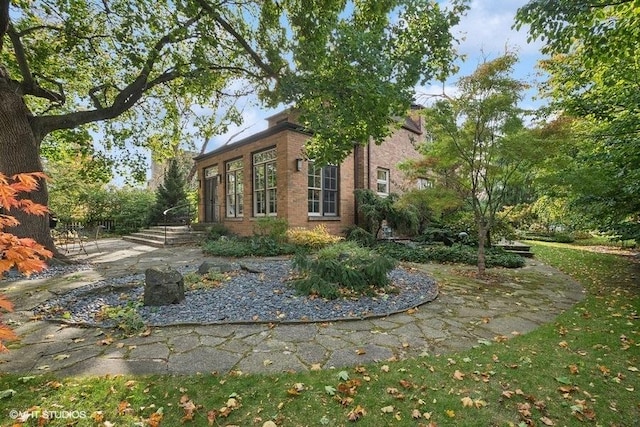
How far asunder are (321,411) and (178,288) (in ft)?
9.42

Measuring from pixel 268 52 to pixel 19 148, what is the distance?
5.39 meters

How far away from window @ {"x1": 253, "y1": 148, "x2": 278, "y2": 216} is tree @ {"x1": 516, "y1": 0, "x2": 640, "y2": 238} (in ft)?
26.0

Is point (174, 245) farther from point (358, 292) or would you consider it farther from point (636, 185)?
point (636, 185)

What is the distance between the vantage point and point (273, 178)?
10797mm

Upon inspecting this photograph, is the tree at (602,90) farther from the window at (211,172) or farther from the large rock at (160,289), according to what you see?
the window at (211,172)

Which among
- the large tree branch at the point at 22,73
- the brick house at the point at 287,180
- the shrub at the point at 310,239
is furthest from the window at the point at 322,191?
the large tree branch at the point at 22,73

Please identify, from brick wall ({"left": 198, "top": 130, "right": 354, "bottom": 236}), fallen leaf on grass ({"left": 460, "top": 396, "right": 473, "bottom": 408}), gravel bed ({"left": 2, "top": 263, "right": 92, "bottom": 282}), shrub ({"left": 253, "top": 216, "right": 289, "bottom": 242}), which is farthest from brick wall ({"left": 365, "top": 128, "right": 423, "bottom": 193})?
fallen leaf on grass ({"left": 460, "top": 396, "right": 473, "bottom": 408})

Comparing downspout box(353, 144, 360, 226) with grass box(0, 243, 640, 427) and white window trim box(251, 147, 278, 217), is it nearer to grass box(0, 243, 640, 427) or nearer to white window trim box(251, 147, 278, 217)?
white window trim box(251, 147, 278, 217)

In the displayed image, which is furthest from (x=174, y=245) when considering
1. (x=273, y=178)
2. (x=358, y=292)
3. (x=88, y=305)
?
(x=358, y=292)

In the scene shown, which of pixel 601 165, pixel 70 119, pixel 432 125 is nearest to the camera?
pixel 601 165

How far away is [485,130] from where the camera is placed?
5773mm

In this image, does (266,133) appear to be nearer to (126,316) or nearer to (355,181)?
(355,181)

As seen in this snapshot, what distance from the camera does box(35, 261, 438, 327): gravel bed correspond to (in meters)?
3.72

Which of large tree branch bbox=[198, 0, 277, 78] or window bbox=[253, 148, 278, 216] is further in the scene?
window bbox=[253, 148, 278, 216]
